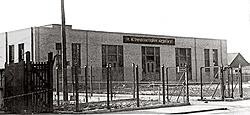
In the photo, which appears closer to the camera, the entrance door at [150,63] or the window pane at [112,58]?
the window pane at [112,58]

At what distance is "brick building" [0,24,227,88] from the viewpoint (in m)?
48.5

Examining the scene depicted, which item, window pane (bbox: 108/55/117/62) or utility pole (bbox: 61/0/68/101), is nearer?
utility pole (bbox: 61/0/68/101)

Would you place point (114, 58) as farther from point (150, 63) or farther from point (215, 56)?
point (215, 56)

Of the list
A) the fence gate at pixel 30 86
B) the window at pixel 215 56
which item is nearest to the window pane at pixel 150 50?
the window at pixel 215 56

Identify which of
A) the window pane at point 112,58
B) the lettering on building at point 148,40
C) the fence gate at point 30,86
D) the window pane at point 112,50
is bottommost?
the fence gate at point 30,86

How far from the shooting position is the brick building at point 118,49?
159ft

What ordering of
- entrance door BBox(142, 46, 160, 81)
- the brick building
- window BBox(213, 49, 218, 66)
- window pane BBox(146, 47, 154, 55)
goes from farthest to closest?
window BBox(213, 49, 218, 66) → window pane BBox(146, 47, 154, 55) → entrance door BBox(142, 46, 160, 81) → the brick building

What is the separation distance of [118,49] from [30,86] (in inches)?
1440

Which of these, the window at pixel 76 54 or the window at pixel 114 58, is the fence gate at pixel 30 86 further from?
the window at pixel 114 58

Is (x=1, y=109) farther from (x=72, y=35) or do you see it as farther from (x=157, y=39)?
(x=157, y=39)

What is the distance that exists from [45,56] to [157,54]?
56.8 ft

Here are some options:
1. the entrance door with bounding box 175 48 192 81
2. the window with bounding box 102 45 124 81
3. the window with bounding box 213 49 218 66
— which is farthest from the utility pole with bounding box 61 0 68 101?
the window with bounding box 213 49 218 66

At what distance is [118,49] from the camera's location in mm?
54844

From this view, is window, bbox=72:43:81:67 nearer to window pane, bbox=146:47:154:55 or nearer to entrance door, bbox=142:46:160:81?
entrance door, bbox=142:46:160:81
